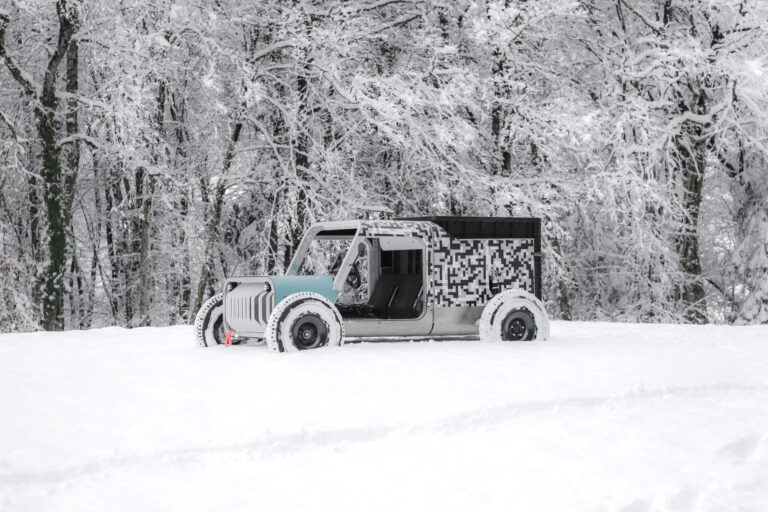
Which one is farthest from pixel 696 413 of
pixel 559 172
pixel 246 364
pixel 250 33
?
pixel 250 33

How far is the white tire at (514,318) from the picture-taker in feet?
36.9

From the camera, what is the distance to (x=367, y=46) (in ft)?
65.3

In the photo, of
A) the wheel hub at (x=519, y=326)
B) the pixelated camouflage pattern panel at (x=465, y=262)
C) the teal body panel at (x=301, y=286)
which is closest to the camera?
the teal body panel at (x=301, y=286)

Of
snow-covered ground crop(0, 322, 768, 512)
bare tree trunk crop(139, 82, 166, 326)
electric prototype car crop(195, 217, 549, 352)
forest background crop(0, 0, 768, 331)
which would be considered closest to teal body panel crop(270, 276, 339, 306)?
electric prototype car crop(195, 217, 549, 352)

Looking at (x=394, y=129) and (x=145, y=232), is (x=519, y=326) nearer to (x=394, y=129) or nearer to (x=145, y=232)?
(x=394, y=129)

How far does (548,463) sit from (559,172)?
1464 centimetres

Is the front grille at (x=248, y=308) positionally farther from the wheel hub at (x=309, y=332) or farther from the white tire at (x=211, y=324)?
the wheel hub at (x=309, y=332)

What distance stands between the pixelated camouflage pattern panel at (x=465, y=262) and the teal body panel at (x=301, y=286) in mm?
723

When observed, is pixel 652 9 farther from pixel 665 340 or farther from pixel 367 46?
pixel 665 340

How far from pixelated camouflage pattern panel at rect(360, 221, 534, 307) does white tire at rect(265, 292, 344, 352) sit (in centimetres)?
117

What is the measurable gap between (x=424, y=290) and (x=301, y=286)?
4.54ft

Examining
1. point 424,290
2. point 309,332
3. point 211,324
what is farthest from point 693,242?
point 309,332

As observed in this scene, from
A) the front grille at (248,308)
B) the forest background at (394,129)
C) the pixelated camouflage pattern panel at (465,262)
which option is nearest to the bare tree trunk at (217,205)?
the forest background at (394,129)

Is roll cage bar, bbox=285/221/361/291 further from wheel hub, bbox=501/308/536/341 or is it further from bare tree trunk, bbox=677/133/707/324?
bare tree trunk, bbox=677/133/707/324
